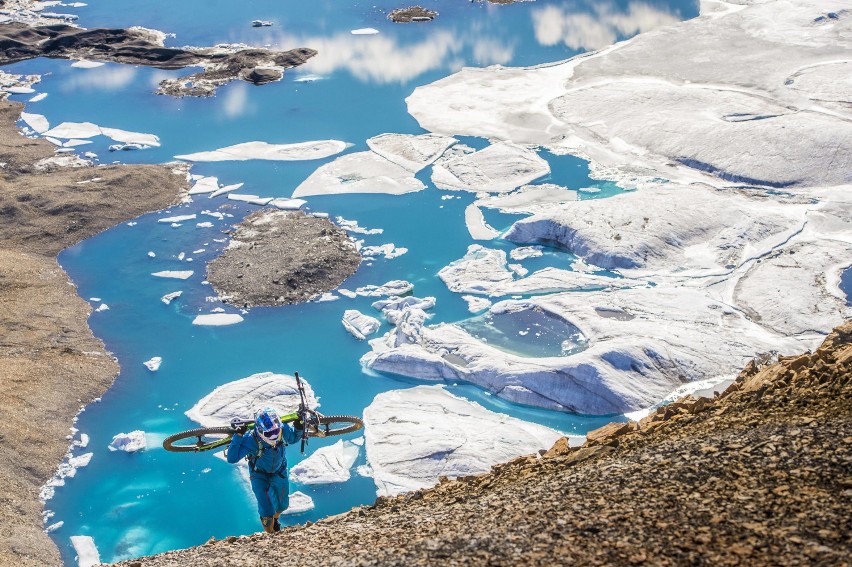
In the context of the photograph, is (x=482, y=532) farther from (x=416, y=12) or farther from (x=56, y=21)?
(x=56, y=21)

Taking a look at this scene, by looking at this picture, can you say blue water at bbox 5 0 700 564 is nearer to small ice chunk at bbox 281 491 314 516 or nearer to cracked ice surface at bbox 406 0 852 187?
small ice chunk at bbox 281 491 314 516

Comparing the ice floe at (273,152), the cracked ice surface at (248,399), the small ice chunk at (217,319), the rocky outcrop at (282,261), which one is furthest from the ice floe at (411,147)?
the cracked ice surface at (248,399)

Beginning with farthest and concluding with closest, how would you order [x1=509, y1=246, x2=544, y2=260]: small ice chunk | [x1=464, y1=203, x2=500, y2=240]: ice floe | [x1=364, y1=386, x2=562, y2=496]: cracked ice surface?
[x1=464, y1=203, x2=500, y2=240]: ice floe < [x1=509, y1=246, x2=544, y2=260]: small ice chunk < [x1=364, y1=386, x2=562, y2=496]: cracked ice surface

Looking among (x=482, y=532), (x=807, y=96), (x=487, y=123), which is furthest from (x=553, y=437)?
(x=807, y=96)

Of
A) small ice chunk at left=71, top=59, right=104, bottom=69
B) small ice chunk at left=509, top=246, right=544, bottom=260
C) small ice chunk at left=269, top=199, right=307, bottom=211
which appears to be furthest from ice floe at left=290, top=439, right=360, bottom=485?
small ice chunk at left=71, top=59, right=104, bottom=69

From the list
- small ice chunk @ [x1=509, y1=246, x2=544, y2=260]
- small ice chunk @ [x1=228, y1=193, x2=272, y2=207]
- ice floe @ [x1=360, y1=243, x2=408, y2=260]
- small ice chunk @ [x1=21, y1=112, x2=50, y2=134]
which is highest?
small ice chunk @ [x1=21, y1=112, x2=50, y2=134]
